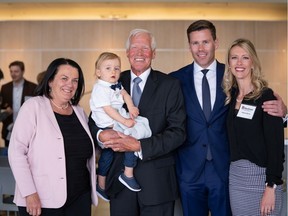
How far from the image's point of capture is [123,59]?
7.66 meters

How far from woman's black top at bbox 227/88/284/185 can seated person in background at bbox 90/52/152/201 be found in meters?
0.58

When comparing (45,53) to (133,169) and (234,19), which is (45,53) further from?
(133,169)

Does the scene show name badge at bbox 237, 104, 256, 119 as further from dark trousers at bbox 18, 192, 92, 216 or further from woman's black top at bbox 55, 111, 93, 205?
dark trousers at bbox 18, 192, 92, 216

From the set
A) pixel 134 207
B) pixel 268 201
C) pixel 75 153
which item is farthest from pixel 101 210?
pixel 268 201

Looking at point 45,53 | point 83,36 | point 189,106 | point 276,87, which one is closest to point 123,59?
point 83,36

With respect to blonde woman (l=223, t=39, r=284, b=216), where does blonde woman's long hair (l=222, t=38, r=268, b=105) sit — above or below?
above

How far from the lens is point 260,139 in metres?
2.56

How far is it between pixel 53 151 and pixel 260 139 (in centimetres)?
133

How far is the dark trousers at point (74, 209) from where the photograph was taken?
2562mm

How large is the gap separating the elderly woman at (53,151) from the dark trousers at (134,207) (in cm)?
21

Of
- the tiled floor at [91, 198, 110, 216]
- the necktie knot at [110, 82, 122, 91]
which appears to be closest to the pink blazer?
the necktie knot at [110, 82, 122, 91]

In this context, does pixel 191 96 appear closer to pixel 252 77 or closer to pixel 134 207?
pixel 252 77

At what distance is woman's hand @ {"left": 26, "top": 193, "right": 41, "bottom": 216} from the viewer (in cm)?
248

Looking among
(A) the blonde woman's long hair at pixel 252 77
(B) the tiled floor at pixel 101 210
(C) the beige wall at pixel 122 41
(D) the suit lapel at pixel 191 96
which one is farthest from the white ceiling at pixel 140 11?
(A) the blonde woman's long hair at pixel 252 77
